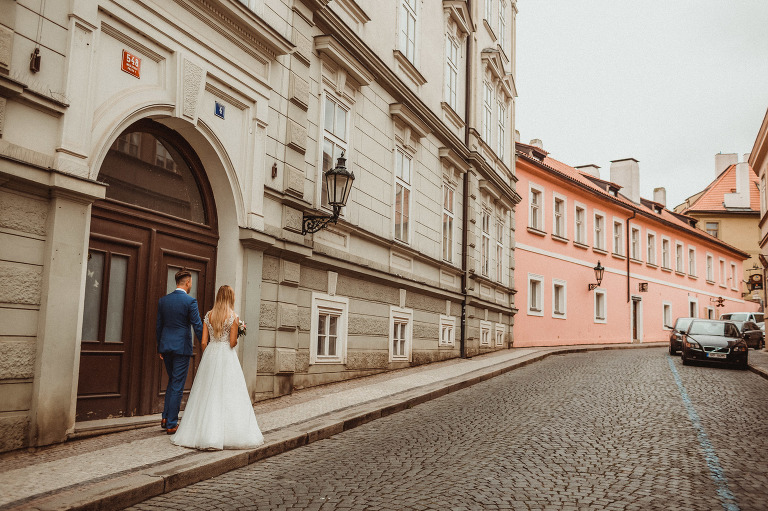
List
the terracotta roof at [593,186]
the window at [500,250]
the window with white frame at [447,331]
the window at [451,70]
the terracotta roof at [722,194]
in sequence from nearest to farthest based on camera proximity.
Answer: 1. the window with white frame at [447,331]
2. the window at [451,70]
3. the window at [500,250]
4. the terracotta roof at [593,186]
5. the terracotta roof at [722,194]

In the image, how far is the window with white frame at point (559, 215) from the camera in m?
29.7

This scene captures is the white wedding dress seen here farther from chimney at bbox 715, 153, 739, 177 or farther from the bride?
chimney at bbox 715, 153, 739, 177

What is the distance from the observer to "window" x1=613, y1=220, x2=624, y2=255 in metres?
34.4

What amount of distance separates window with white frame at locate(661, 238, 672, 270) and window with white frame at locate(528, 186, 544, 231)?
546 inches

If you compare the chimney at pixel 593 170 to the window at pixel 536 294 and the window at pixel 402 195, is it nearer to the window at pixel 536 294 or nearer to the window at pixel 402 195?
the window at pixel 536 294

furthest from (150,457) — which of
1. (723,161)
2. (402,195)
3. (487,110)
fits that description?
(723,161)

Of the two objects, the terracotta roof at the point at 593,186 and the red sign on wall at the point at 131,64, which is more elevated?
the terracotta roof at the point at 593,186

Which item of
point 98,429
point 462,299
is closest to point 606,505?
point 98,429

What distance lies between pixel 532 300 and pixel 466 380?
1490 centimetres

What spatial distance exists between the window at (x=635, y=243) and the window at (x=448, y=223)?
794 inches

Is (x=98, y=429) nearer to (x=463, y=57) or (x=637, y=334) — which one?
(x=463, y=57)

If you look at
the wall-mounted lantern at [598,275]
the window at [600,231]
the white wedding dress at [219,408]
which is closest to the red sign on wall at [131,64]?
the white wedding dress at [219,408]

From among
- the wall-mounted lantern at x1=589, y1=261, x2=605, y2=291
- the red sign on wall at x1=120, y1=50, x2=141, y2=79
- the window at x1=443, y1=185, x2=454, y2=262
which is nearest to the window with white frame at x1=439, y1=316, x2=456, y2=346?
the window at x1=443, y1=185, x2=454, y2=262

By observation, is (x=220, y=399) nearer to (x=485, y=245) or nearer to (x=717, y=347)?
(x=485, y=245)
